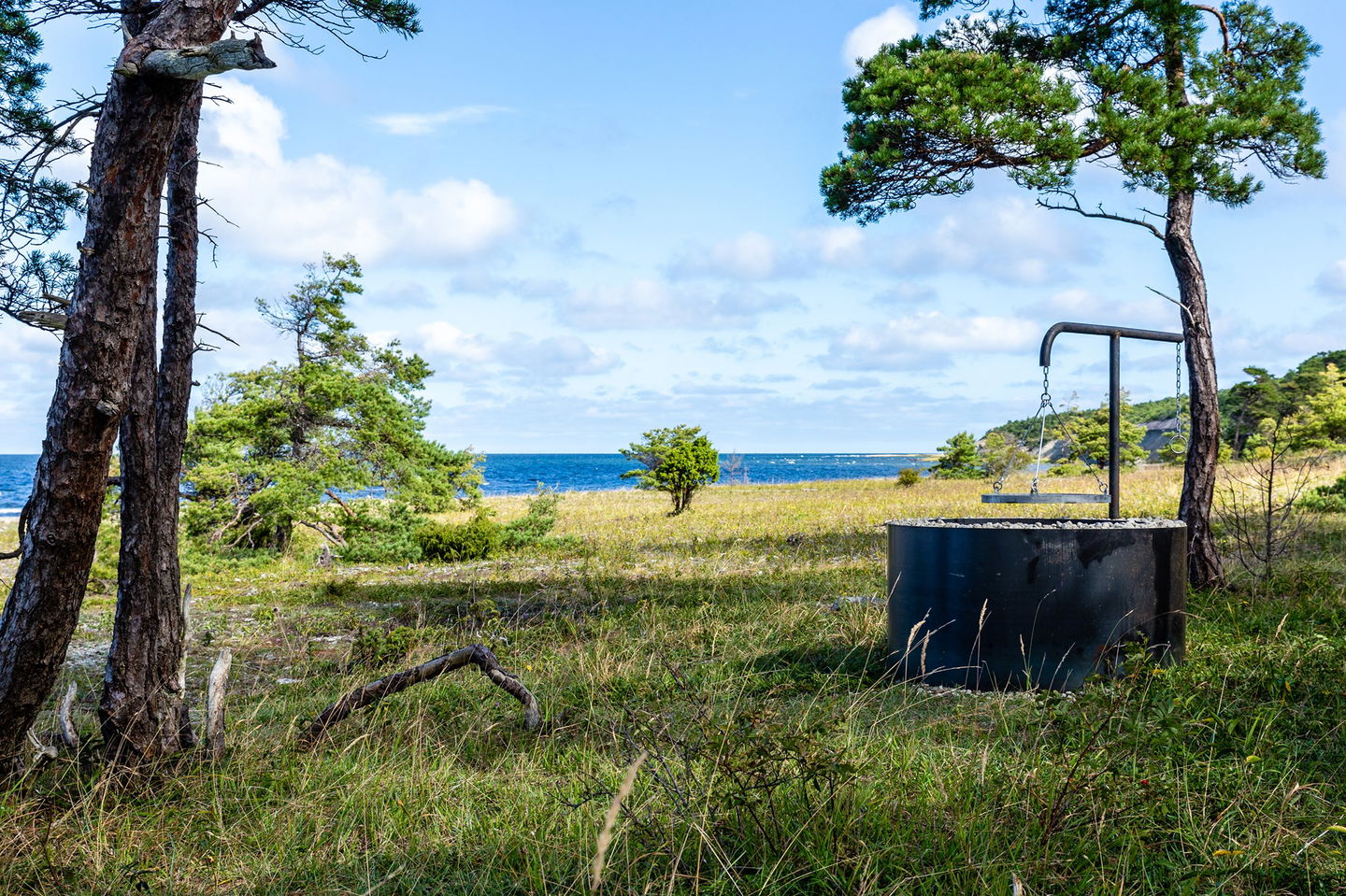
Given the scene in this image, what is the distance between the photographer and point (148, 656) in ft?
13.2

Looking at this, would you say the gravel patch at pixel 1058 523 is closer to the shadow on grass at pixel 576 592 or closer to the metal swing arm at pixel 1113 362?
the metal swing arm at pixel 1113 362

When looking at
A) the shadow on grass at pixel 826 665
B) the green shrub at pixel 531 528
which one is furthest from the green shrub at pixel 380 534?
the shadow on grass at pixel 826 665

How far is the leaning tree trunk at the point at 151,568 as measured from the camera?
394cm

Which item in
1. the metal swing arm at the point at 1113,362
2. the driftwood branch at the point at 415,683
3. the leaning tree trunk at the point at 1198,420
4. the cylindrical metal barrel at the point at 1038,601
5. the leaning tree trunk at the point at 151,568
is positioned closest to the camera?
the leaning tree trunk at the point at 151,568

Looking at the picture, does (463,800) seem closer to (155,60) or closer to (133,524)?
(133,524)

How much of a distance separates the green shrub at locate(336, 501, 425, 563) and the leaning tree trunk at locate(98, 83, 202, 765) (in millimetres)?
8917

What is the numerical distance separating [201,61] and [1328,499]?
647 inches

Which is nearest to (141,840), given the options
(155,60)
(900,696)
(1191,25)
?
(155,60)

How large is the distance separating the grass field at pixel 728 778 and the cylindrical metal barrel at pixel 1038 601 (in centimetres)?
26

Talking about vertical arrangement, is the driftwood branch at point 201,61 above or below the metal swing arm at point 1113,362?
above

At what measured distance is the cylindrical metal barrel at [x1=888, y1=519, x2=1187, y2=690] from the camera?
4.72 m

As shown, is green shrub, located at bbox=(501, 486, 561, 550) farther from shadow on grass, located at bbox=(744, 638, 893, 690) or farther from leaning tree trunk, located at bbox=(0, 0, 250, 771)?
leaning tree trunk, located at bbox=(0, 0, 250, 771)

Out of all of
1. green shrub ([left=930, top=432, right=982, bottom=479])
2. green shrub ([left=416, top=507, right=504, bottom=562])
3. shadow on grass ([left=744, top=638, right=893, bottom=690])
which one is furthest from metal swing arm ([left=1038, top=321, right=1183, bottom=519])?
green shrub ([left=930, top=432, right=982, bottom=479])

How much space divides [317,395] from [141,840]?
434 inches
